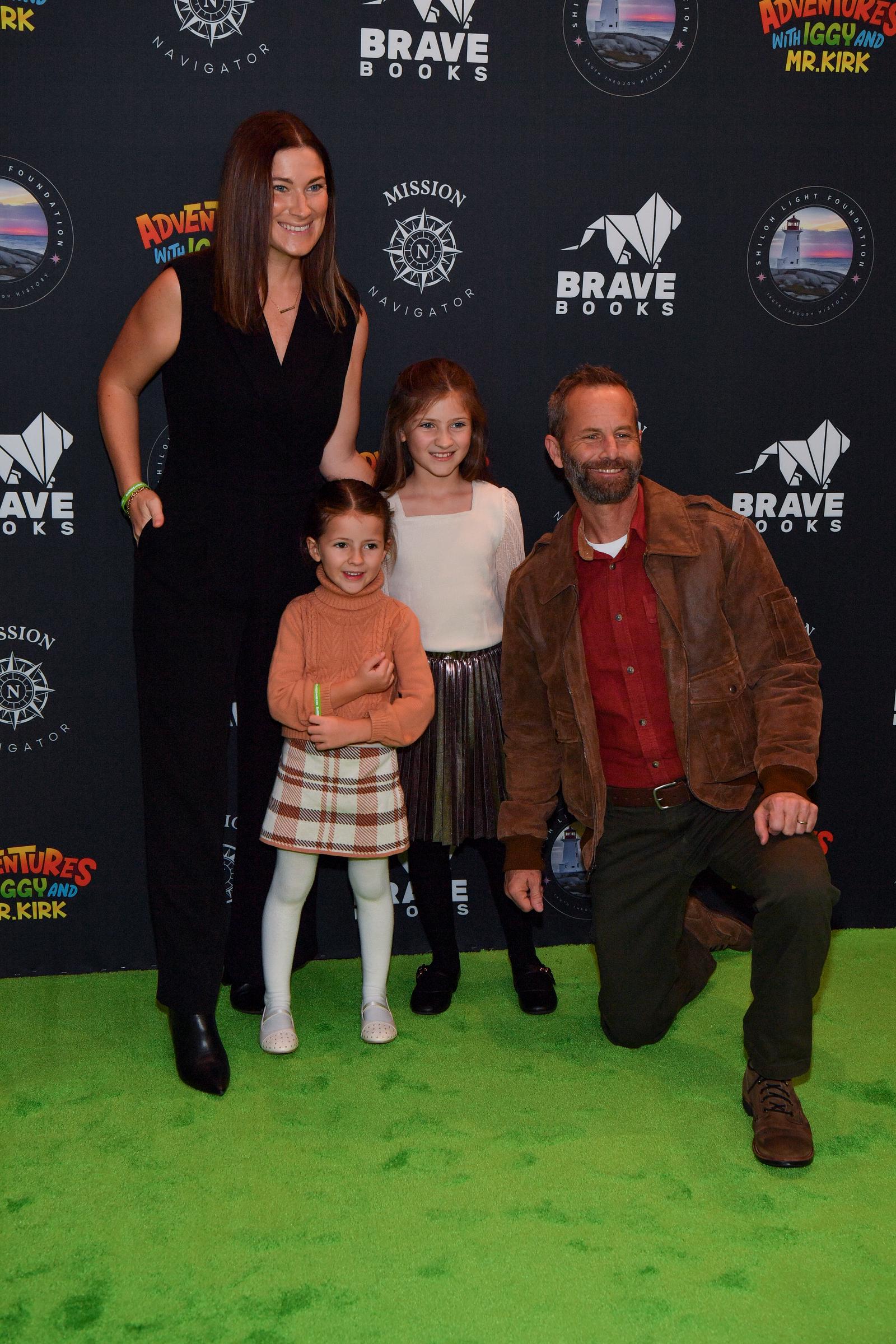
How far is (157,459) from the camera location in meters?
3.12

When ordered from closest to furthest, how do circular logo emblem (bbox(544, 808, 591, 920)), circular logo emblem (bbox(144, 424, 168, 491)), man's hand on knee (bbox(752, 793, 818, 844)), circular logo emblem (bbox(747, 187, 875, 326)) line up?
man's hand on knee (bbox(752, 793, 818, 844)) → circular logo emblem (bbox(144, 424, 168, 491)) → circular logo emblem (bbox(747, 187, 875, 326)) → circular logo emblem (bbox(544, 808, 591, 920))

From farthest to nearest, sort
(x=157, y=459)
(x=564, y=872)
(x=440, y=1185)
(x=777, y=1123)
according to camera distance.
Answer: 1. (x=564, y=872)
2. (x=157, y=459)
3. (x=777, y=1123)
4. (x=440, y=1185)

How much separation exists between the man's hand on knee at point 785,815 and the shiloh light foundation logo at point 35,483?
1.83 m

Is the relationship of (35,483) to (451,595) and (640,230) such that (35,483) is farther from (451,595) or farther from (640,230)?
(640,230)

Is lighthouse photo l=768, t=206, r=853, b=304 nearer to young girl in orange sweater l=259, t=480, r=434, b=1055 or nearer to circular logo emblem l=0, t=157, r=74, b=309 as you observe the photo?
young girl in orange sweater l=259, t=480, r=434, b=1055

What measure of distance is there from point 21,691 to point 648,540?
165cm

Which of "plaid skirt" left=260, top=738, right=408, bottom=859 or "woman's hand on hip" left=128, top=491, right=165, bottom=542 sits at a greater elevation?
"woman's hand on hip" left=128, top=491, right=165, bottom=542

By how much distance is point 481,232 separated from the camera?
3.10m

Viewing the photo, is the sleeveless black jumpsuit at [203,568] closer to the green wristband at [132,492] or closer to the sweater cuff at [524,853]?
the green wristband at [132,492]

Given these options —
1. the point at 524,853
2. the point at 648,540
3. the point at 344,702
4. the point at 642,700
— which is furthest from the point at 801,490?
the point at 344,702

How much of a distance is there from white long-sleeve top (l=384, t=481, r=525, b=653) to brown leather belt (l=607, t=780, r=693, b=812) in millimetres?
527

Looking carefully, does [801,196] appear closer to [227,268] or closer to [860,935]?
[227,268]

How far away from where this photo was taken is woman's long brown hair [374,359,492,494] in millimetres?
2869

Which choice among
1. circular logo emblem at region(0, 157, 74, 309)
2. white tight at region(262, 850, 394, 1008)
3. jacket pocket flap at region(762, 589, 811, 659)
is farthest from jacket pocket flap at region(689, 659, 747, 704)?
circular logo emblem at region(0, 157, 74, 309)
